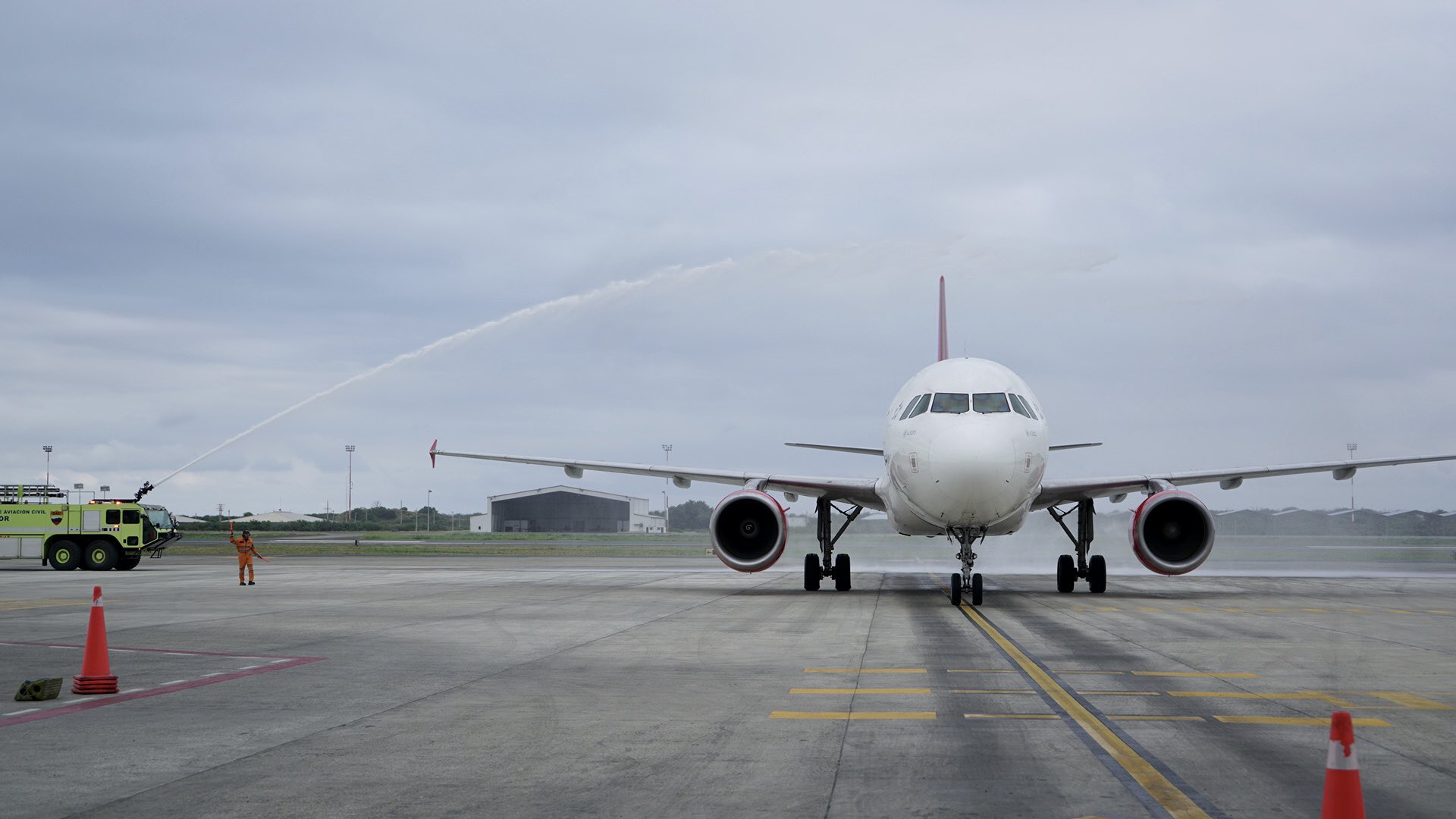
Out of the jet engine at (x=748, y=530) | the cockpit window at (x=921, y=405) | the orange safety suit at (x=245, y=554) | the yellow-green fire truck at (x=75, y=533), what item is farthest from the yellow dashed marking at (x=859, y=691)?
the yellow-green fire truck at (x=75, y=533)

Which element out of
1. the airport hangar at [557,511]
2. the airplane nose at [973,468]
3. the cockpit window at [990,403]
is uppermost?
the cockpit window at [990,403]

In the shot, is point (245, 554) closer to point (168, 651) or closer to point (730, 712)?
point (168, 651)

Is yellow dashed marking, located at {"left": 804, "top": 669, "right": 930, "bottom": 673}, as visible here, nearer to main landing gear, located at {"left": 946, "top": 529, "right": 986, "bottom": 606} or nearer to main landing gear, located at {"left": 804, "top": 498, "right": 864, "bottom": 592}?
main landing gear, located at {"left": 946, "top": 529, "right": 986, "bottom": 606}

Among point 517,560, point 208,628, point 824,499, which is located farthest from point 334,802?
point 517,560

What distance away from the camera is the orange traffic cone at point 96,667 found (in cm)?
1023

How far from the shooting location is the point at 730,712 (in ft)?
30.1

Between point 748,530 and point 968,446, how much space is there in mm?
6117

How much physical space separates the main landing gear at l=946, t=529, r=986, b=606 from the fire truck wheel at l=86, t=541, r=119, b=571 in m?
28.9

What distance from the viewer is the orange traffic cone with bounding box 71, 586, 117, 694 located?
10.2 m

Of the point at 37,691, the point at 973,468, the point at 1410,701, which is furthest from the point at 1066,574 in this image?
the point at 37,691

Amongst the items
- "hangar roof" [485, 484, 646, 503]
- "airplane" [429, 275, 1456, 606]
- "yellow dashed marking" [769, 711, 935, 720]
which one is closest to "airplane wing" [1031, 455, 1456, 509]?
"airplane" [429, 275, 1456, 606]

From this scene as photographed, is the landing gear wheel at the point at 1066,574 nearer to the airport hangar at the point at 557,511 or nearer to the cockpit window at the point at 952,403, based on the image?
the cockpit window at the point at 952,403

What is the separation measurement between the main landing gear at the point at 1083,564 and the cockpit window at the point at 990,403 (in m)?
5.46

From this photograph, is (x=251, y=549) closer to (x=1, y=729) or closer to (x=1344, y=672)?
(x=1, y=729)
